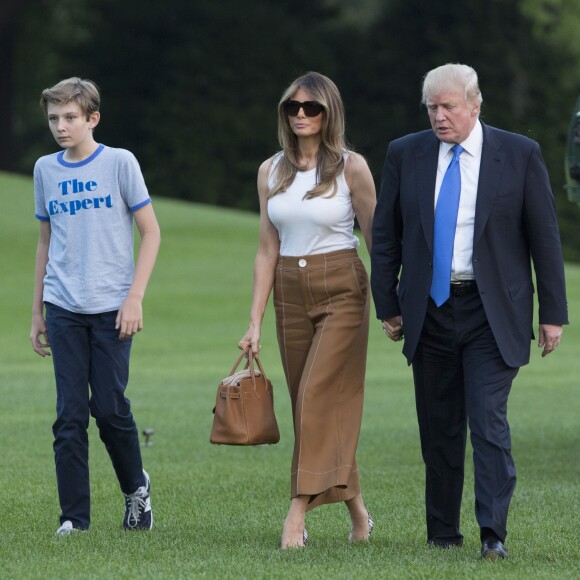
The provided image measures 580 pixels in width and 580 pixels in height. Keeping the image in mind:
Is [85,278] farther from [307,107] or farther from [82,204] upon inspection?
[307,107]

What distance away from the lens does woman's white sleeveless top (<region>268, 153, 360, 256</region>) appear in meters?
6.62

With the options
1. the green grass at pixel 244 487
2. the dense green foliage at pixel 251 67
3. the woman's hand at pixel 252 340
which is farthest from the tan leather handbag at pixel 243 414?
the dense green foliage at pixel 251 67

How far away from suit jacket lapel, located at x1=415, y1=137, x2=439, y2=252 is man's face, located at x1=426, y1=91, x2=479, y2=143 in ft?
0.37

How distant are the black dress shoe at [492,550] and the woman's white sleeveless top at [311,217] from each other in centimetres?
141

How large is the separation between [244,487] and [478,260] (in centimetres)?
321

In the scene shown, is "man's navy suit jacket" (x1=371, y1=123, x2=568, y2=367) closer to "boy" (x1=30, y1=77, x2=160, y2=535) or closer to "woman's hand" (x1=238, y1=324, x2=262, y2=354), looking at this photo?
"woman's hand" (x1=238, y1=324, x2=262, y2=354)

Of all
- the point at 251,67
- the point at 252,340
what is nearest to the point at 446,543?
the point at 252,340

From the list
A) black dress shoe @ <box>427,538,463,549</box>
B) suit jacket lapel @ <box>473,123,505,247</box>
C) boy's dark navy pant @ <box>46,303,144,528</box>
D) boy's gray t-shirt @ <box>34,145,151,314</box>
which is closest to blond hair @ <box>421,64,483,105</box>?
suit jacket lapel @ <box>473,123,505,247</box>

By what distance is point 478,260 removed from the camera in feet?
20.3

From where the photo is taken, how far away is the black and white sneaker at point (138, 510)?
7.06 metres

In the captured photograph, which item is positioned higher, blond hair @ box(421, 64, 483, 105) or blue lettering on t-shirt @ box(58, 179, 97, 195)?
blond hair @ box(421, 64, 483, 105)

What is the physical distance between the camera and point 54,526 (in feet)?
23.7

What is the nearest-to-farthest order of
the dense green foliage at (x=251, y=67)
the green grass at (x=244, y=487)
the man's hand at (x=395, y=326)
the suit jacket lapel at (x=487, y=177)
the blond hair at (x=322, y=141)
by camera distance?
the green grass at (x=244, y=487), the suit jacket lapel at (x=487, y=177), the man's hand at (x=395, y=326), the blond hair at (x=322, y=141), the dense green foliage at (x=251, y=67)

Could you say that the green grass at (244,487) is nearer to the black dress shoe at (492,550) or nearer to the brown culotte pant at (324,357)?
the black dress shoe at (492,550)
